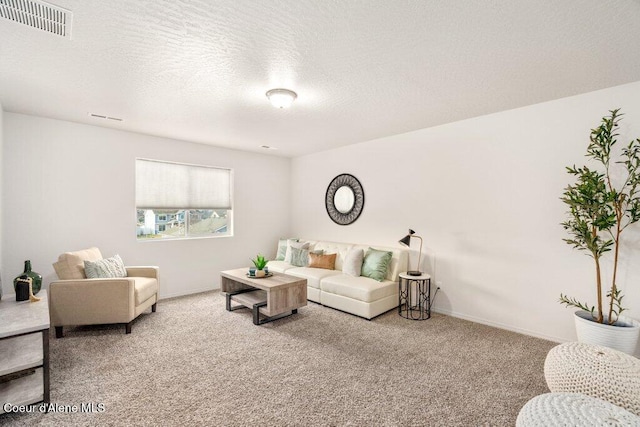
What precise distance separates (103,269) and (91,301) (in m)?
0.44

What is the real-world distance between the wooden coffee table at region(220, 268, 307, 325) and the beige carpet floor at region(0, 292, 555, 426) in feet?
0.63

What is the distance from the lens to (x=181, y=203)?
4918 millimetres

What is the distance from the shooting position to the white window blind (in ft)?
14.9

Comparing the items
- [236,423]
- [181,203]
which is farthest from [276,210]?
[236,423]

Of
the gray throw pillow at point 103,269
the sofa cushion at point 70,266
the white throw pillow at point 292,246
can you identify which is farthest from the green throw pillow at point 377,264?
the sofa cushion at point 70,266

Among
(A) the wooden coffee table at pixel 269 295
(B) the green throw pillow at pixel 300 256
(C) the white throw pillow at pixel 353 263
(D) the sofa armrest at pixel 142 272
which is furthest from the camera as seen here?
(B) the green throw pillow at pixel 300 256

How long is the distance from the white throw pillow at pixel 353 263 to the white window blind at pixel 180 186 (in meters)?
2.52

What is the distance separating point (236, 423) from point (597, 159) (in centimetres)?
388

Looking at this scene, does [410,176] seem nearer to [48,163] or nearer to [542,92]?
[542,92]

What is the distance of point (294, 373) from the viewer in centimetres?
247

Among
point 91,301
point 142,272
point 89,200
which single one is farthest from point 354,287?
point 89,200

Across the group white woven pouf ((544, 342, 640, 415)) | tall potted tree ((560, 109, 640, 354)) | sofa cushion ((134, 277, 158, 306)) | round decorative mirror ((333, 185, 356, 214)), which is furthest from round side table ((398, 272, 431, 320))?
sofa cushion ((134, 277, 158, 306))

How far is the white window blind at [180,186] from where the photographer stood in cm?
455

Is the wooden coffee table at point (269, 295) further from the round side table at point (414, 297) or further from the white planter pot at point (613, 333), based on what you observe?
the white planter pot at point (613, 333)
